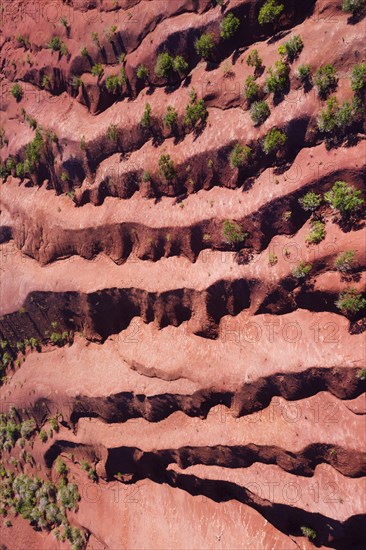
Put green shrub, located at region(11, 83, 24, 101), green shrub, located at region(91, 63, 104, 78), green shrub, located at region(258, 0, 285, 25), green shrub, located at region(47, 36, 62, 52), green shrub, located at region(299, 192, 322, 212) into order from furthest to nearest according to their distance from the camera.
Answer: green shrub, located at region(11, 83, 24, 101)
green shrub, located at region(47, 36, 62, 52)
green shrub, located at region(91, 63, 104, 78)
green shrub, located at region(258, 0, 285, 25)
green shrub, located at region(299, 192, 322, 212)

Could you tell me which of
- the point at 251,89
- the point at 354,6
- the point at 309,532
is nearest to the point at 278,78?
the point at 251,89

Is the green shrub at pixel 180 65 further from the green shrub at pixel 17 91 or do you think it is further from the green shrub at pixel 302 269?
the green shrub at pixel 17 91

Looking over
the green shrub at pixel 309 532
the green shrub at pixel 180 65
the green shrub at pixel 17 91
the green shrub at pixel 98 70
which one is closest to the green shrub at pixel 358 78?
the green shrub at pixel 180 65

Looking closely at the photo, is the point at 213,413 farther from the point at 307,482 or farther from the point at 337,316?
the point at 337,316

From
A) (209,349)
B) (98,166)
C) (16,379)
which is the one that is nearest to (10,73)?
(98,166)

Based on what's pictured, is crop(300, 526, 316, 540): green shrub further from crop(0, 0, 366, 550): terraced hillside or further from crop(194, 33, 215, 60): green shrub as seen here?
crop(194, 33, 215, 60): green shrub

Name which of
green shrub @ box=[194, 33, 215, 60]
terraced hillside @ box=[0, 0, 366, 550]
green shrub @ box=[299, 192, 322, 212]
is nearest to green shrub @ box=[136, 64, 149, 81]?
terraced hillside @ box=[0, 0, 366, 550]

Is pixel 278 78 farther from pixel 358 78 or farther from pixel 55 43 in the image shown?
pixel 55 43
